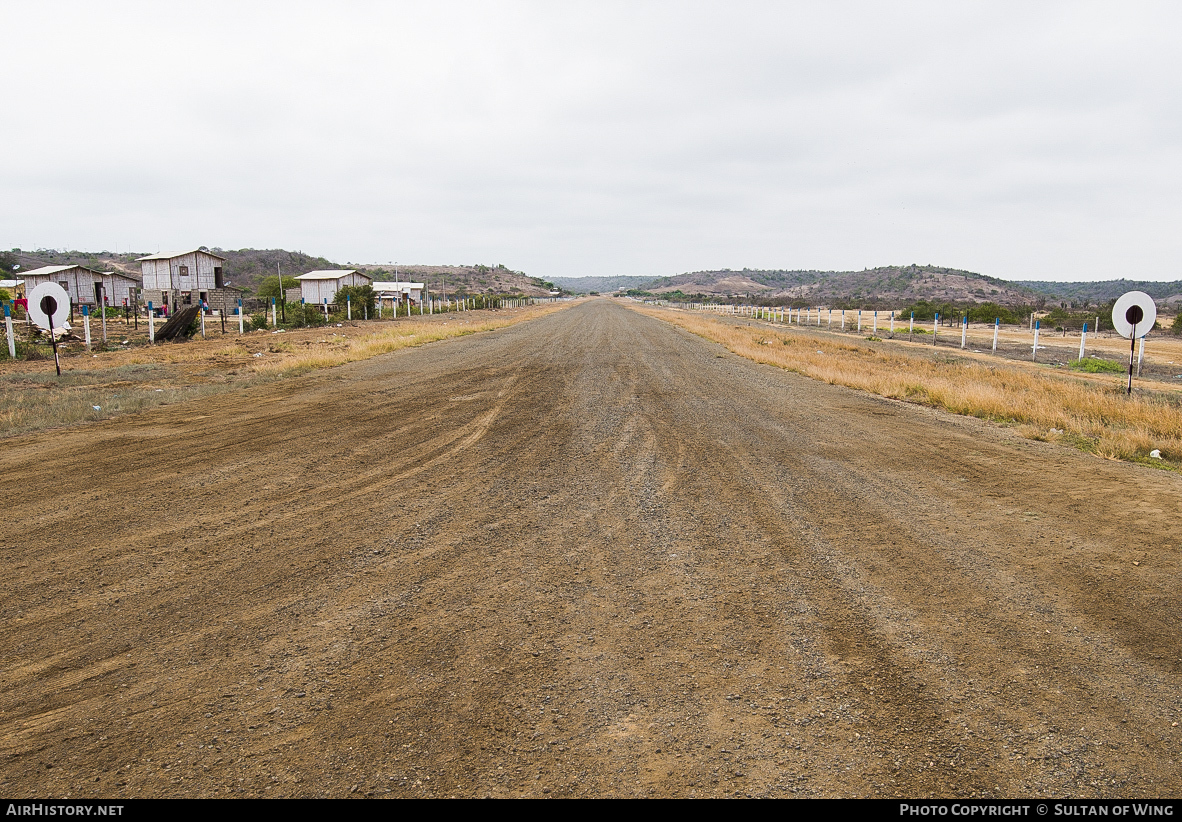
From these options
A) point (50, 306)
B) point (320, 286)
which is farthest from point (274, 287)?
point (50, 306)

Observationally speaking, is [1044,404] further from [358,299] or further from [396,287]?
[396,287]

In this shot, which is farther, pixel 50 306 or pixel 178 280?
pixel 178 280

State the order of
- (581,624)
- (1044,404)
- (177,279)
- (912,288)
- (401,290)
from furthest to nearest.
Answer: (912,288) → (401,290) → (177,279) → (1044,404) → (581,624)

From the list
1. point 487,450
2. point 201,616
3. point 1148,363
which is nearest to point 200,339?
point 487,450

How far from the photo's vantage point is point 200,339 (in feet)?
93.5

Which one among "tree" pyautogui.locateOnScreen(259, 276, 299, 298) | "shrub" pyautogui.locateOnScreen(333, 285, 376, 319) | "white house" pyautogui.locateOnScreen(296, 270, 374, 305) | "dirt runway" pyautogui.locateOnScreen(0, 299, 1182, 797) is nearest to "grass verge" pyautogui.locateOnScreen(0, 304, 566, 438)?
"dirt runway" pyautogui.locateOnScreen(0, 299, 1182, 797)

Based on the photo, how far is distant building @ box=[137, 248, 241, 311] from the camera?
53312mm

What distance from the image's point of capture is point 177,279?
179 feet

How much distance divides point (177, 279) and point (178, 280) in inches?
4.2

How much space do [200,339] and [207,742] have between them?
99.1 ft

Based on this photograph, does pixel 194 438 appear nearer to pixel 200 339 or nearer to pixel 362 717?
pixel 362 717

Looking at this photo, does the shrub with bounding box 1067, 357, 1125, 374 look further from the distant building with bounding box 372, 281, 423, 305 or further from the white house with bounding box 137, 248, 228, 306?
the distant building with bounding box 372, 281, 423, 305
